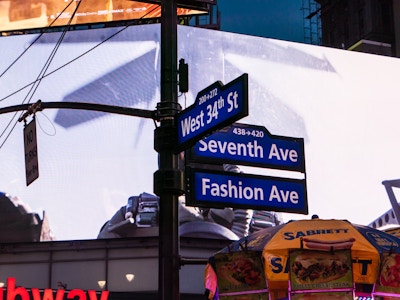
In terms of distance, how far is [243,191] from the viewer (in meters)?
9.59

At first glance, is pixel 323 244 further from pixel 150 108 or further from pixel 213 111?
pixel 150 108

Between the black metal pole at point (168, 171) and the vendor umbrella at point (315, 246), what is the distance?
4.74 feet

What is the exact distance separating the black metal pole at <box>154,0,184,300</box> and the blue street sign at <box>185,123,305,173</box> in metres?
0.33

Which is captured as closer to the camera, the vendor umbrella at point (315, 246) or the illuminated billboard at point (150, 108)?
the vendor umbrella at point (315, 246)

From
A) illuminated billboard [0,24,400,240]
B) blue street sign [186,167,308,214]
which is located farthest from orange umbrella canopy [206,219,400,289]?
illuminated billboard [0,24,400,240]

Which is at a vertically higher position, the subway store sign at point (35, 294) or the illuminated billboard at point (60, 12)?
the illuminated billboard at point (60, 12)

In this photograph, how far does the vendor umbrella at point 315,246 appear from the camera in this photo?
9.86 meters

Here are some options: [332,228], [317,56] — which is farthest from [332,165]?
[332,228]

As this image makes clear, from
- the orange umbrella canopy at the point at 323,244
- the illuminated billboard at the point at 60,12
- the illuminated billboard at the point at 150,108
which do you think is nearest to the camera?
the orange umbrella canopy at the point at 323,244

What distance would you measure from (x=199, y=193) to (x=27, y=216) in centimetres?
2138

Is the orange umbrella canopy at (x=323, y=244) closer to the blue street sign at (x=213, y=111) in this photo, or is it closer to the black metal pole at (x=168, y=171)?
the black metal pole at (x=168, y=171)

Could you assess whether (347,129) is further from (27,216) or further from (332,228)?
(332,228)

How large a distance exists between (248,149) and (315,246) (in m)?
1.47

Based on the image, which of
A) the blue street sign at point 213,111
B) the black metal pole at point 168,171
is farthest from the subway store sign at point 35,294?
the blue street sign at point 213,111
